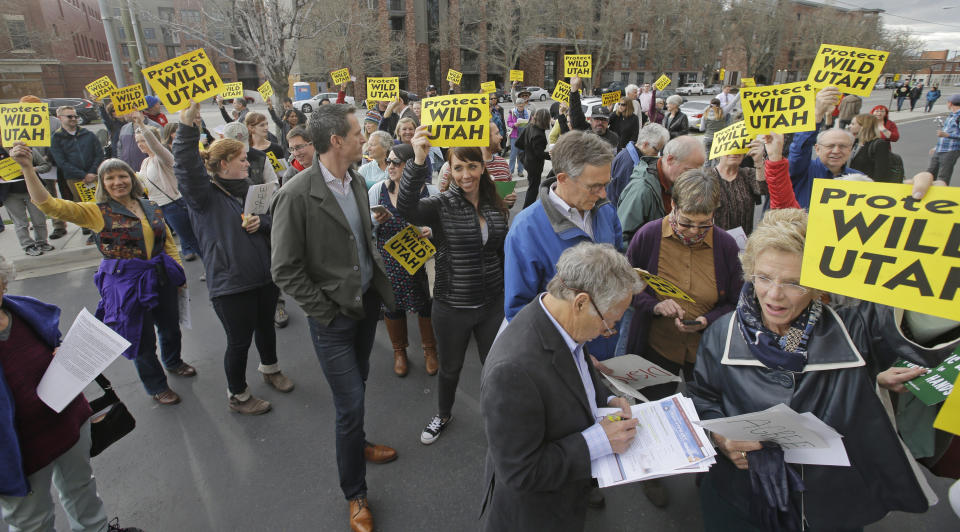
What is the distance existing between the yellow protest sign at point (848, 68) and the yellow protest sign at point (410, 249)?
142 inches

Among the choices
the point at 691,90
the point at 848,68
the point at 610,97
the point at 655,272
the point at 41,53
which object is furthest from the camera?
the point at 691,90

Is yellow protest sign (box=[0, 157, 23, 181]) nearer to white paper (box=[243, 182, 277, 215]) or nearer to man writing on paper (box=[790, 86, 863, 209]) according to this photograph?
white paper (box=[243, 182, 277, 215])

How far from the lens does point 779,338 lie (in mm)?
1688

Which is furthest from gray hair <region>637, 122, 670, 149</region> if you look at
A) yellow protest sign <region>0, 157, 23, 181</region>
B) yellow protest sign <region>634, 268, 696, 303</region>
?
yellow protest sign <region>0, 157, 23, 181</region>

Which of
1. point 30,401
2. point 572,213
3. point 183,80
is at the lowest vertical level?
point 30,401

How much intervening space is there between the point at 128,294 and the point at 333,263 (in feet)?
6.45

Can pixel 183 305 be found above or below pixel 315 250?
below

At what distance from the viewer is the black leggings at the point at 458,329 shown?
3080 mm

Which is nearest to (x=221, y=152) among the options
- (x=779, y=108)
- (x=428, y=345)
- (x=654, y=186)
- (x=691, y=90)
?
(x=428, y=345)

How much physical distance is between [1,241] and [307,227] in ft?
27.5

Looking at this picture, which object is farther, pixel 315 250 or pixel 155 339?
pixel 155 339

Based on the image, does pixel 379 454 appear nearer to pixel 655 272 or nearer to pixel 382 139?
pixel 655 272

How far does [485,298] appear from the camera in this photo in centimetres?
310

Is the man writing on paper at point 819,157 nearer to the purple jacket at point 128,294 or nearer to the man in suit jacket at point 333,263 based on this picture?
the man in suit jacket at point 333,263
